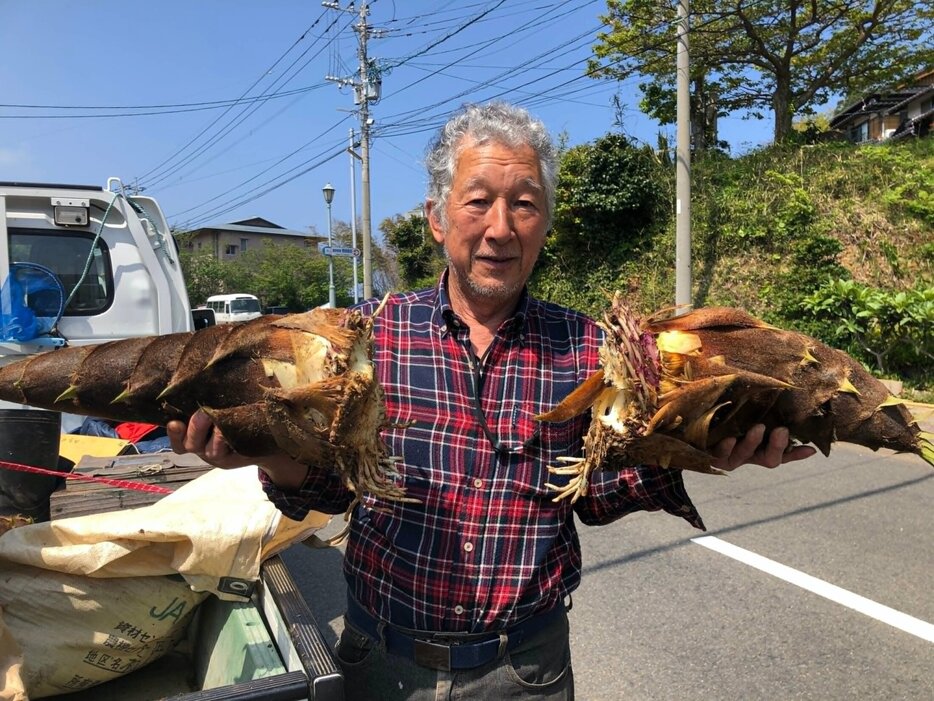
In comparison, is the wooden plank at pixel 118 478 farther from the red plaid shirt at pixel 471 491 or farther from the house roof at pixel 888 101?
the house roof at pixel 888 101

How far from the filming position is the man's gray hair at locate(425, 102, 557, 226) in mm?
1877

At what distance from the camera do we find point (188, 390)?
1.63 m

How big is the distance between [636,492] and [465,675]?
65 centimetres

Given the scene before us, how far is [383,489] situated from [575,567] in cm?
65

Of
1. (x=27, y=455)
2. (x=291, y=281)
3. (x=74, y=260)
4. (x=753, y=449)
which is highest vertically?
(x=291, y=281)

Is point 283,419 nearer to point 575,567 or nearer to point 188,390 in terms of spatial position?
point 188,390

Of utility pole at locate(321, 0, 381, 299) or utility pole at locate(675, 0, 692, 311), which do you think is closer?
utility pole at locate(675, 0, 692, 311)

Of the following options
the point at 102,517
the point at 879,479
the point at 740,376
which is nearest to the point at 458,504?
the point at 740,376

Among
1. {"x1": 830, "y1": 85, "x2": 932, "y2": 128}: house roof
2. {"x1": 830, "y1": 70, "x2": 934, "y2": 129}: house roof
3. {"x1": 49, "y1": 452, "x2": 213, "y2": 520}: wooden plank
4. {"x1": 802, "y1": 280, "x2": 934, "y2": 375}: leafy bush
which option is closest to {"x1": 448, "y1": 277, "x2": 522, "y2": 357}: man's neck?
{"x1": 49, "y1": 452, "x2": 213, "y2": 520}: wooden plank

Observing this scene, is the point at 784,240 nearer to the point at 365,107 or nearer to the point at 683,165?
the point at 683,165

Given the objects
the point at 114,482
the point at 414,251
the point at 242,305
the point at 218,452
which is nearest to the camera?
the point at 218,452

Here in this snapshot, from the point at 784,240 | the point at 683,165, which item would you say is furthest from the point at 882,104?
the point at 683,165

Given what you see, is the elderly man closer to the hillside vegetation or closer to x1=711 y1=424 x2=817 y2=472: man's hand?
x1=711 y1=424 x2=817 y2=472: man's hand

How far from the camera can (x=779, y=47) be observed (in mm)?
19203
